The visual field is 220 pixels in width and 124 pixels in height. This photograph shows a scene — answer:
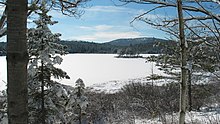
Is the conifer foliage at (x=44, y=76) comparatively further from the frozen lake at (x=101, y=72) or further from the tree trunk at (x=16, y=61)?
the frozen lake at (x=101, y=72)

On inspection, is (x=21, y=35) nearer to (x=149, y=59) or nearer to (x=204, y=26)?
(x=204, y=26)

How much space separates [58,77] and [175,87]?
1330 cm

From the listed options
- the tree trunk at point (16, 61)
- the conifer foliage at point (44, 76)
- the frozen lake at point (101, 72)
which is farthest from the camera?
the frozen lake at point (101, 72)

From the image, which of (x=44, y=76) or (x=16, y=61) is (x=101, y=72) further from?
(x=16, y=61)

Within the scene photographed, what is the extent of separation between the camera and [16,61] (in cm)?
126

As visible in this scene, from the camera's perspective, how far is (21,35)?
1285mm

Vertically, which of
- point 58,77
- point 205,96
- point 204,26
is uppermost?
point 204,26

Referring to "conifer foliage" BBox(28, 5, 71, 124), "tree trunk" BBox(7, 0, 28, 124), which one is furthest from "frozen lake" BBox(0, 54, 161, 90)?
"tree trunk" BBox(7, 0, 28, 124)

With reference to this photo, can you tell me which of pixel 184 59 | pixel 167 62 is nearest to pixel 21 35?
pixel 184 59

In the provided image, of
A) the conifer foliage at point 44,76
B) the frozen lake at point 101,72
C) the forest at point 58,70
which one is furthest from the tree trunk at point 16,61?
the frozen lake at point 101,72

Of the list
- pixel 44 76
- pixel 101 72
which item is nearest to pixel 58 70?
pixel 44 76

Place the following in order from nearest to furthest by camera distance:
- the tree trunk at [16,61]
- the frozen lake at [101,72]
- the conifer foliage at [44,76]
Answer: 1. the tree trunk at [16,61]
2. the conifer foliage at [44,76]
3. the frozen lake at [101,72]

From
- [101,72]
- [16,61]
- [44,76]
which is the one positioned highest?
[16,61]

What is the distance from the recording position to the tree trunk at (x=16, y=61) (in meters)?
1.27
